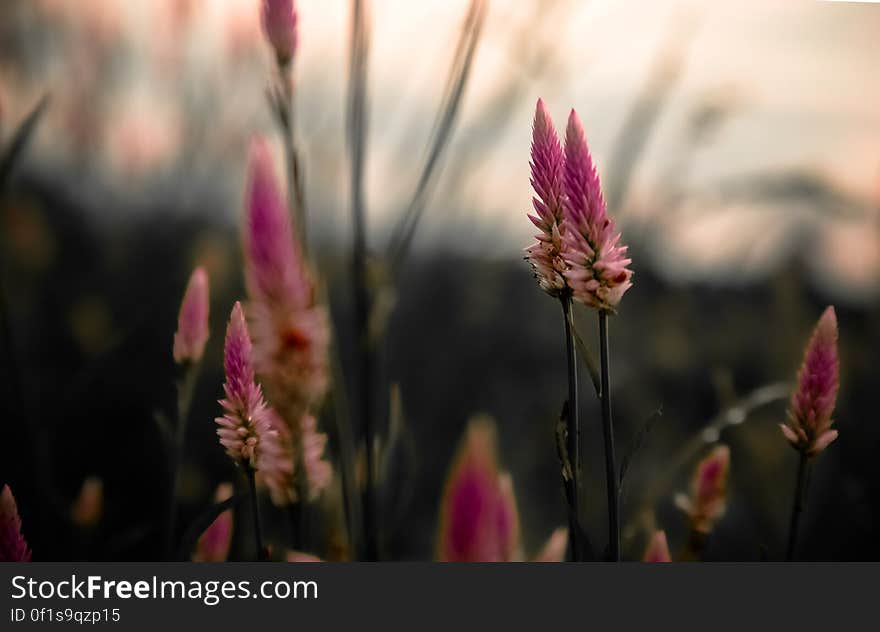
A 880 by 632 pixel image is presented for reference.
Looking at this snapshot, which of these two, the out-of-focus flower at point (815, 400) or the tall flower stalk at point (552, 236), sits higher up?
the tall flower stalk at point (552, 236)

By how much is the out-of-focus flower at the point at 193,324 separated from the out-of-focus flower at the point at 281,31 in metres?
0.21

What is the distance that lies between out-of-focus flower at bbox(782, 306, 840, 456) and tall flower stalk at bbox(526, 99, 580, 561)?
7.2 inches

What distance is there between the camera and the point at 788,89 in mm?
1339

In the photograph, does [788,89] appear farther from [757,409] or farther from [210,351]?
[210,351]

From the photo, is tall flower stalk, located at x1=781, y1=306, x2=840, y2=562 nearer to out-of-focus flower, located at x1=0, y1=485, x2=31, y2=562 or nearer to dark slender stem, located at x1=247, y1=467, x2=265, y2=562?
dark slender stem, located at x1=247, y1=467, x2=265, y2=562

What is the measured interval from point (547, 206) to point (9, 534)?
52cm

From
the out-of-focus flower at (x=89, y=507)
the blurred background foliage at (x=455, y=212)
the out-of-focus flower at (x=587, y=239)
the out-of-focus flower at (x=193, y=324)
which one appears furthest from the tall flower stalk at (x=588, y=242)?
the out-of-focus flower at (x=89, y=507)

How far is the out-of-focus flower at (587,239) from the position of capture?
2.03 feet

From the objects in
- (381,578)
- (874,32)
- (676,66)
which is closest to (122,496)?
(381,578)

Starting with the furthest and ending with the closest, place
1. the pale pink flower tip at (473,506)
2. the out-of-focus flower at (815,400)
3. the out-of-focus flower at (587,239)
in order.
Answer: the out-of-focus flower at (815,400)
the out-of-focus flower at (587,239)
the pale pink flower tip at (473,506)

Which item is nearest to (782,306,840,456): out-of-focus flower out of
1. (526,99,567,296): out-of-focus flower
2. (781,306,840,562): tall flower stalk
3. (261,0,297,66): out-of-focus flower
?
(781,306,840,562): tall flower stalk

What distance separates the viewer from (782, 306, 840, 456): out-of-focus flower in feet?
2.39

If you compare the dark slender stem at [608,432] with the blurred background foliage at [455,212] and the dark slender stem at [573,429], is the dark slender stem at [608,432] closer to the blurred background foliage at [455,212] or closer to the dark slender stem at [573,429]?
the dark slender stem at [573,429]

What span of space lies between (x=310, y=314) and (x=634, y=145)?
82 centimetres
